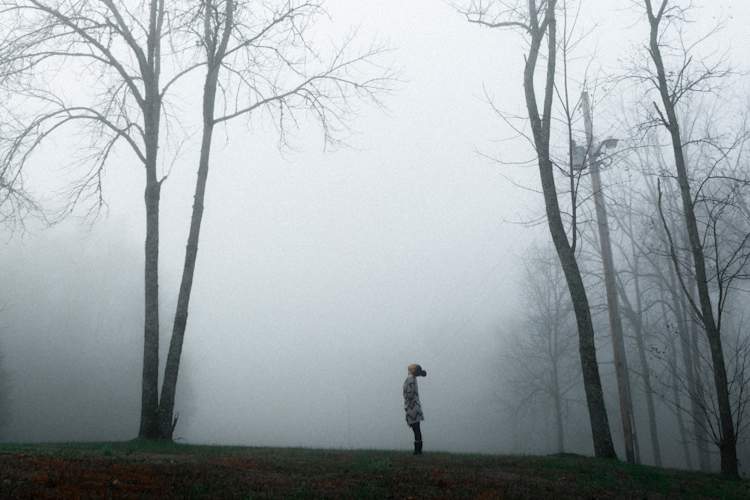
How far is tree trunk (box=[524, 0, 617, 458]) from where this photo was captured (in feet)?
38.4

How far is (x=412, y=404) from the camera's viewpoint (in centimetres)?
1152

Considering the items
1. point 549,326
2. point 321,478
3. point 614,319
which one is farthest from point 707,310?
point 549,326

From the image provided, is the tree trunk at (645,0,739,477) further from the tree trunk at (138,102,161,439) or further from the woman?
the tree trunk at (138,102,161,439)

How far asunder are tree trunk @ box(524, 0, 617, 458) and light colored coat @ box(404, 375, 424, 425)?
10.7 ft

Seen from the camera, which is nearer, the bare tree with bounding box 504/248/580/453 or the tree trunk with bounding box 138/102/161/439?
the tree trunk with bounding box 138/102/161/439

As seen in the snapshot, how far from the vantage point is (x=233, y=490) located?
5.71 metres

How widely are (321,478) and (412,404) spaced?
489 cm

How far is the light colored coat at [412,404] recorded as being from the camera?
449 inches

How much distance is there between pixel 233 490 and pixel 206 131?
967 centimetres

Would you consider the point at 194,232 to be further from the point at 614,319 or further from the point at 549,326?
the point at 549,326

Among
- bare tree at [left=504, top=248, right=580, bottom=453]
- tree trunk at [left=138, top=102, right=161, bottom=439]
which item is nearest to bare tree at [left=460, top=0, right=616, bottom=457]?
tree trunk at [left=138, top=102, right=161, bottom=439]

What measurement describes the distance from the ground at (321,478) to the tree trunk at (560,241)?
1.79 m

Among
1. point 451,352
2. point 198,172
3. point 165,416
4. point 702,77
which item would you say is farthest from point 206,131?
point 451,352

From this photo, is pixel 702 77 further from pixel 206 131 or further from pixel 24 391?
pixel 24 391
